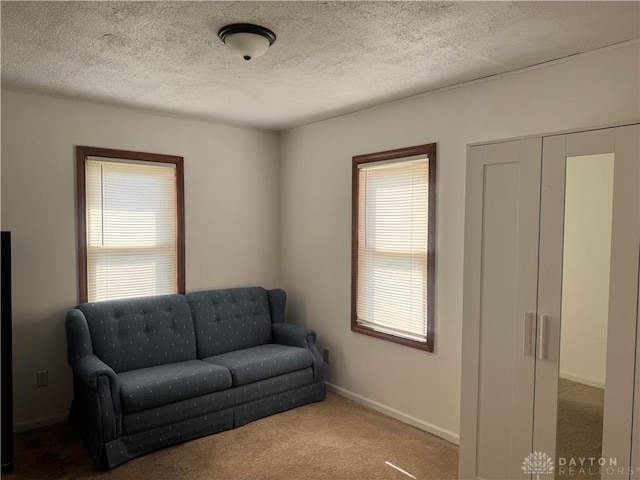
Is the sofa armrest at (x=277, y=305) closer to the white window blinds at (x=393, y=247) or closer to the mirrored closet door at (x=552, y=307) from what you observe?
the white window blinds at (x=393, y=247)

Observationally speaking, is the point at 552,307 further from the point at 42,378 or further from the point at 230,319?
the point at 42,378

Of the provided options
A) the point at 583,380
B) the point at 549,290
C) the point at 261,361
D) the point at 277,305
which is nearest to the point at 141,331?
the point at 261,361

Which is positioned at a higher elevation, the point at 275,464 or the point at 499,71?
the point at 499,71

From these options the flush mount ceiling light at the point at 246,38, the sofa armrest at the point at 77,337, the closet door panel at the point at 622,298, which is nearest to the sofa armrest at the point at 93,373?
the sofa armrest at the point at 77,337

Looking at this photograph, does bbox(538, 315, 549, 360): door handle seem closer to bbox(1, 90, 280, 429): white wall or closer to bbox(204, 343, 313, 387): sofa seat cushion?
bbox(204, 343, 313, 387): sofa seat cushion

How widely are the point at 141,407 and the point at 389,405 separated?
1.86 meters

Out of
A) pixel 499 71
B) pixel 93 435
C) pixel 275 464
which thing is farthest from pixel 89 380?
pixel 499 71

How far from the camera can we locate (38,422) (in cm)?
348

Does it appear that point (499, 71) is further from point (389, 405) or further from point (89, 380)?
point (89, 380)

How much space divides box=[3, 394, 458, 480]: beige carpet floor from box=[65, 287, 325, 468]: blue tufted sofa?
0.11 metres

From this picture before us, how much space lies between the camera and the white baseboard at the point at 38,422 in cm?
340

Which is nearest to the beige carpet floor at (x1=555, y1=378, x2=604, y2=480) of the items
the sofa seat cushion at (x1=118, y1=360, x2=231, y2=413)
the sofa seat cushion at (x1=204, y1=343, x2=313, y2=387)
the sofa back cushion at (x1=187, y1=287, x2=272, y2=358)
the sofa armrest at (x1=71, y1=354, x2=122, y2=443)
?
the sofa seat cushion at (x1=204, y1=343, x2=313, y2=387)

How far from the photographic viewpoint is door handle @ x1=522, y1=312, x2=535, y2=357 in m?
2.28

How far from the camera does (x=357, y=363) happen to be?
4.02 metres
